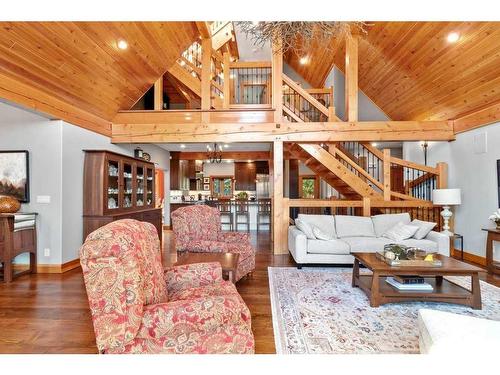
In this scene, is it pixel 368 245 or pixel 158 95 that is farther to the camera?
pixel 158 95

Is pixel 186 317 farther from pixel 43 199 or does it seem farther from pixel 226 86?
pixel 226 86

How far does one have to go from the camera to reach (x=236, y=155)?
30.0 ft

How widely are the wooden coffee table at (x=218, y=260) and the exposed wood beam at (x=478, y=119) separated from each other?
15.1ft

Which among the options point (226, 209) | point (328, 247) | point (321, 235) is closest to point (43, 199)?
point (321, 235)

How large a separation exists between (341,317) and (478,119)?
4368 millimetres

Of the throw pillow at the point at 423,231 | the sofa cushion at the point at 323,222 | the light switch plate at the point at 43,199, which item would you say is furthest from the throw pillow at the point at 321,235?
the light switch plate at the point at 43,199

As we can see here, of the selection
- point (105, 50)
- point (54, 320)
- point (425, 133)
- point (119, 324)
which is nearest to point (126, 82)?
point (105, 50)

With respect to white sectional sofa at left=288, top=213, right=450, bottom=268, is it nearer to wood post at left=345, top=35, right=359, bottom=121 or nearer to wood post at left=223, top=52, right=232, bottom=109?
wood post at left=345, top=35, right=359, bottom=121

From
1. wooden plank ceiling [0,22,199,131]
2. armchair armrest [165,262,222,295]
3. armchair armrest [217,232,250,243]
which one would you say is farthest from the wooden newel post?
armchair armrest [165,262,222,295]

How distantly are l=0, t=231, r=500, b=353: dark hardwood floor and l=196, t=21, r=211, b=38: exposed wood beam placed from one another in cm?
449

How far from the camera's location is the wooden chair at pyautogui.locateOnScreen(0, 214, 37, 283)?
12.2ft

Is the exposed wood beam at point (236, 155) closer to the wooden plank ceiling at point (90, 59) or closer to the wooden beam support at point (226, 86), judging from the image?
the wooden beam support at point (226, 86)

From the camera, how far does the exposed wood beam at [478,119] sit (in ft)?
14.3
